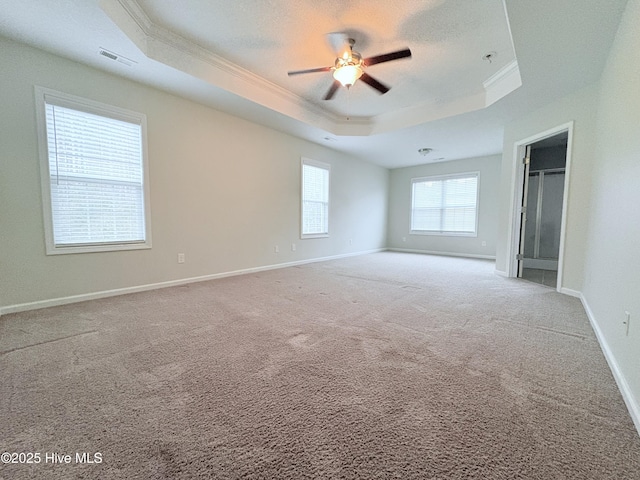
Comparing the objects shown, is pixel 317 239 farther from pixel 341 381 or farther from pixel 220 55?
pixel 341 381

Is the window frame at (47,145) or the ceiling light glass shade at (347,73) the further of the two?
the ceiling light glass shade at (347,73)

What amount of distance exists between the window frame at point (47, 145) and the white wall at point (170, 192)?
0.18 ft

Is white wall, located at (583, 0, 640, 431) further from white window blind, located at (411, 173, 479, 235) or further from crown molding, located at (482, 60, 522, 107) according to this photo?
white window blind, located at (411, 173, 479, 235)

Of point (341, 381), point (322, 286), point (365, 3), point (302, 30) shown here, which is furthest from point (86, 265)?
point (365, 3)

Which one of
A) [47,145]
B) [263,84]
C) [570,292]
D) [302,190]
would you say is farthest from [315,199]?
[570,292]

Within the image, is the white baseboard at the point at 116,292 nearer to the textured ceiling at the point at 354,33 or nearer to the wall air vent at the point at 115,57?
the wall air vent at the point at 115,57

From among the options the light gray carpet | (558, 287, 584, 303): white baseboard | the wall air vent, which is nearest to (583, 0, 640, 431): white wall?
the light gray carpet

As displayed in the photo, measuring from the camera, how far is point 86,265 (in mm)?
3062

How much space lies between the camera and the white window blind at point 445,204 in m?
7.04

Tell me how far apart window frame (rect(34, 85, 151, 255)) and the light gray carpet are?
712mm

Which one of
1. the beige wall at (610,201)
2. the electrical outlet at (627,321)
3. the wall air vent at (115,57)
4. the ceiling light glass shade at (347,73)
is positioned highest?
the wall air vent at (115,57)

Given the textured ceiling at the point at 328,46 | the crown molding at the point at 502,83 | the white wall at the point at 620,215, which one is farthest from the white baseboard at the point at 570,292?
the crown molding at the point at 502,83

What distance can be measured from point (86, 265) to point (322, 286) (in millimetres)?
2871

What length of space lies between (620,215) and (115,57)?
15.5 ft
